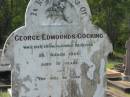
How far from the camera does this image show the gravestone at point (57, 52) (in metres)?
5.87

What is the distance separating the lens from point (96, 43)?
6.09m

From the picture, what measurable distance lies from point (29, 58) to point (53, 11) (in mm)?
735

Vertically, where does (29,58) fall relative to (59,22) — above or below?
below

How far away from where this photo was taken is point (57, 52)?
236 inches

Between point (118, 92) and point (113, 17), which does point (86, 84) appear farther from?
point (113, 17)

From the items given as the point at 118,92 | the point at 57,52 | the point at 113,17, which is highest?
the point at 113,17

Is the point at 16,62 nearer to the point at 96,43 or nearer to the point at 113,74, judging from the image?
the point at 96,43

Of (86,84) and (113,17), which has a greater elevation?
(113,17)

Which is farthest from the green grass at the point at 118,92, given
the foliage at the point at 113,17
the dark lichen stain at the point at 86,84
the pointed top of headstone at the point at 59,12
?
the foliage at the point at 113,17

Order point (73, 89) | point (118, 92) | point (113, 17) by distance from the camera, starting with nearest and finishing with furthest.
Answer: point (73, 89) → point (118, 92) → point (113, 17)

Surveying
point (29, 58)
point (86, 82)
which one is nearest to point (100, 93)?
point (86, 82)

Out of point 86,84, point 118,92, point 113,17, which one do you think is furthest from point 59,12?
point 113,17

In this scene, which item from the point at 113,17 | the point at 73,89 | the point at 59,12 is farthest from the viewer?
the point at 113,17

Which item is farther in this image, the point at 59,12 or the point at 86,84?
the point at 86,84
